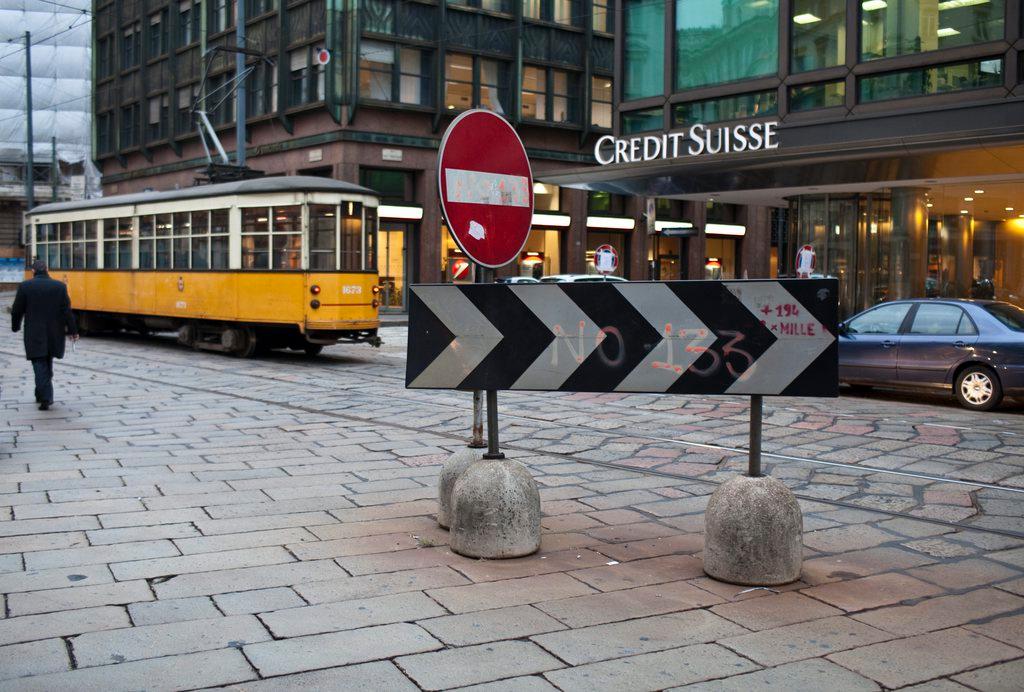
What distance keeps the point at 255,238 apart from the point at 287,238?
842 mm

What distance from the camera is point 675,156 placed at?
23.2 metres

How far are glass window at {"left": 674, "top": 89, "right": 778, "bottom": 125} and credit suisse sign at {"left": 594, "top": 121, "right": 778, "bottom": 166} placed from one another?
2.20 feet

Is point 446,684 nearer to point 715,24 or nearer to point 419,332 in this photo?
point 419,332

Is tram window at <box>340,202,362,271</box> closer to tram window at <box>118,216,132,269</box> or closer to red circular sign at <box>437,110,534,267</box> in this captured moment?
tram window at <box>118,216,132,269</box>

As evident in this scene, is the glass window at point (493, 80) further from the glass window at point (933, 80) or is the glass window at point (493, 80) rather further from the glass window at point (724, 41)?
the glass window at point (933, 80)

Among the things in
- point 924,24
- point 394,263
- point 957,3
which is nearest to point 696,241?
point 394,263

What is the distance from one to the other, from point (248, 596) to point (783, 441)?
6071 millimetres

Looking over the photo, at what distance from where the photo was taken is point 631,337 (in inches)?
206

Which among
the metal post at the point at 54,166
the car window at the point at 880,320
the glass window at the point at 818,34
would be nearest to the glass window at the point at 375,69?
the glass window at the point at 818,34

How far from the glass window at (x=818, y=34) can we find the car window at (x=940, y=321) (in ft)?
30.1

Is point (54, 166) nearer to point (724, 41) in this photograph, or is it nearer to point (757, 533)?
point (724, 41)

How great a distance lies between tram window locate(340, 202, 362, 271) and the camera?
17.9m

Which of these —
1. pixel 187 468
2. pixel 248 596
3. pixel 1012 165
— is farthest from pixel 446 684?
pixel 1012 165

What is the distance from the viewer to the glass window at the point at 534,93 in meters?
37.2
